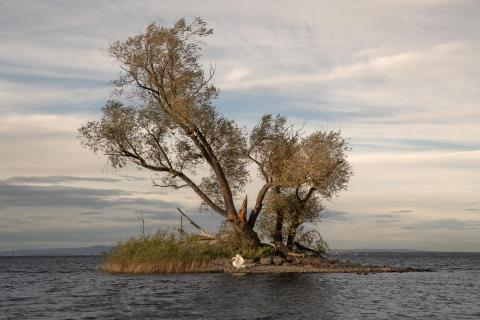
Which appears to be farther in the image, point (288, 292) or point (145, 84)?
point (145, 84)

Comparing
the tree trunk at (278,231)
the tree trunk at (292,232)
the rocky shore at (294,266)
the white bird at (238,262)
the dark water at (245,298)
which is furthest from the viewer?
the tree trunk at (292,232)

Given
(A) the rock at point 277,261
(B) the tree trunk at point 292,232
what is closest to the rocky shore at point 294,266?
(A) the rock at point 277,261

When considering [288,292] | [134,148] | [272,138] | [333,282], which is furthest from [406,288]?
[134,148]

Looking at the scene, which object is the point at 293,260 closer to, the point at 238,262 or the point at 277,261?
the point at 277,261

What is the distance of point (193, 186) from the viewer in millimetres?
51219

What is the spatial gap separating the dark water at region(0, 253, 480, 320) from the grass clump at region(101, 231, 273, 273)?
64.2 inches

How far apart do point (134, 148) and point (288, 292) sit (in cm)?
2031

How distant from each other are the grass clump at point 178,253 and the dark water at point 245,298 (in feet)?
5.35

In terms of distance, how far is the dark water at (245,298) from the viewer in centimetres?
2844

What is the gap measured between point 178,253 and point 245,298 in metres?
16.4

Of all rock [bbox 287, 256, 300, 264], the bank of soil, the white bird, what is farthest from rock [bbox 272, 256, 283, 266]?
the white bird

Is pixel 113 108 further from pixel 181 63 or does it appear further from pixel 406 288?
pixel 406 288

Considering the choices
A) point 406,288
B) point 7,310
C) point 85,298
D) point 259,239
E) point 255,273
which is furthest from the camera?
point 259,239

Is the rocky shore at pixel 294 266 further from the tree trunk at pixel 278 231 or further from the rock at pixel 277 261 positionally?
the tree trunk at pixel 278 231
